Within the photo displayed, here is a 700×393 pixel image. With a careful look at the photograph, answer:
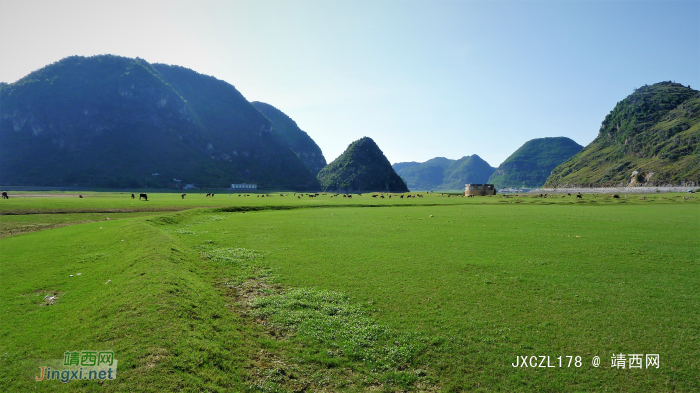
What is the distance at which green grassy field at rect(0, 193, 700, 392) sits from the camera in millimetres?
6801

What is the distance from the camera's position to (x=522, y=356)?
25.1ft

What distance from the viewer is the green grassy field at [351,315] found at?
6801mm

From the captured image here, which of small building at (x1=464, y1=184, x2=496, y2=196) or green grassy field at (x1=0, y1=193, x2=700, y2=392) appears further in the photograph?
small building at (x1=464, y1=184, x2=496, y2=196)

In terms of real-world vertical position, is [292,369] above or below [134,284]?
below

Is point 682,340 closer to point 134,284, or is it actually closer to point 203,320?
point 203,320

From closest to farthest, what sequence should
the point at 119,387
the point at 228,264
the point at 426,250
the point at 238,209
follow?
1. the point at 119,387
2. the point at 228,264
3. the point at 426,250
4. the point at 238,209

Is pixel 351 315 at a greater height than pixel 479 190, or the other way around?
pixel 479 190

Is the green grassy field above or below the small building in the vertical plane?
below

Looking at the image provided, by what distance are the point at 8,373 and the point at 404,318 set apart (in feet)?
31.4

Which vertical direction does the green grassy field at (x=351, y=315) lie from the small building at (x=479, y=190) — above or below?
below

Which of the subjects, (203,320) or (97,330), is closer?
(97,330)

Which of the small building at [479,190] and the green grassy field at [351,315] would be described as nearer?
the green grassy field at [351,315]

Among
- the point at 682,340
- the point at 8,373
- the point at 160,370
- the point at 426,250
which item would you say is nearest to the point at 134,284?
the point at 8,373

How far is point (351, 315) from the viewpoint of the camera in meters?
9.72
